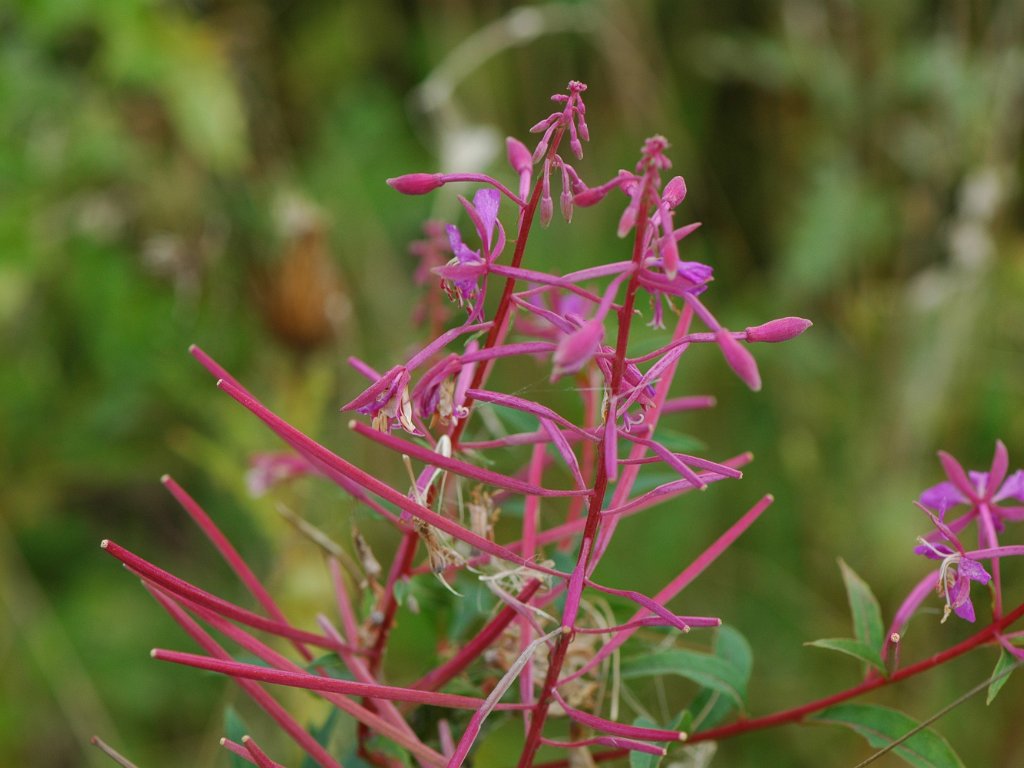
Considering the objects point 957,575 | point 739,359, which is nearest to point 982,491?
point 957,575

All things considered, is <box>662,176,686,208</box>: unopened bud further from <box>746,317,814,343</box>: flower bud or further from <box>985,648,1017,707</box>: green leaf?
<box>985,648,1017,707</box>: green leaf

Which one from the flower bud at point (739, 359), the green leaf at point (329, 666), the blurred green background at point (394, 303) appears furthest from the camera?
the blurred green background at point (394, 303)

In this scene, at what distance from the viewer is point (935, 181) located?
1.37 meters

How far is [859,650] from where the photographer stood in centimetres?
39

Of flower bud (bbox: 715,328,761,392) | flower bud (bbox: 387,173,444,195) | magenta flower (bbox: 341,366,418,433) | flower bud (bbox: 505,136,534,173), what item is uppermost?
flower bud (bbox: 505,136,534,173)

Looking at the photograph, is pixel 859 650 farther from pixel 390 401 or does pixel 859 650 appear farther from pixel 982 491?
pixel 390 401

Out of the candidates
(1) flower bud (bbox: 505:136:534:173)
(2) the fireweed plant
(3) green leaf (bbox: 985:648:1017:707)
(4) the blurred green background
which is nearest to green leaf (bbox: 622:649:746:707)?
(2) the fireweed plant

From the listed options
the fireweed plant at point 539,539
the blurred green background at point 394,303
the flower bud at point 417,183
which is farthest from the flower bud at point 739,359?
the blurred green background at point 394,303

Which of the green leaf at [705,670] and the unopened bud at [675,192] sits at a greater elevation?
the unopened bud at [675,192]

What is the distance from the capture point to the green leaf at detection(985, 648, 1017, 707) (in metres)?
0.36

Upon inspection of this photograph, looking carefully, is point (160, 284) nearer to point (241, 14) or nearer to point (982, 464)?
point (241, 14)

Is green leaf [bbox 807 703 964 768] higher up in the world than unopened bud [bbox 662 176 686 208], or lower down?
lower down

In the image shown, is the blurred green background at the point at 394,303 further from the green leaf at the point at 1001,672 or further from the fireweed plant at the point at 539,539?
the green leaf at the point at 1001,672

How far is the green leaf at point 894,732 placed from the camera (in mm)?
388
